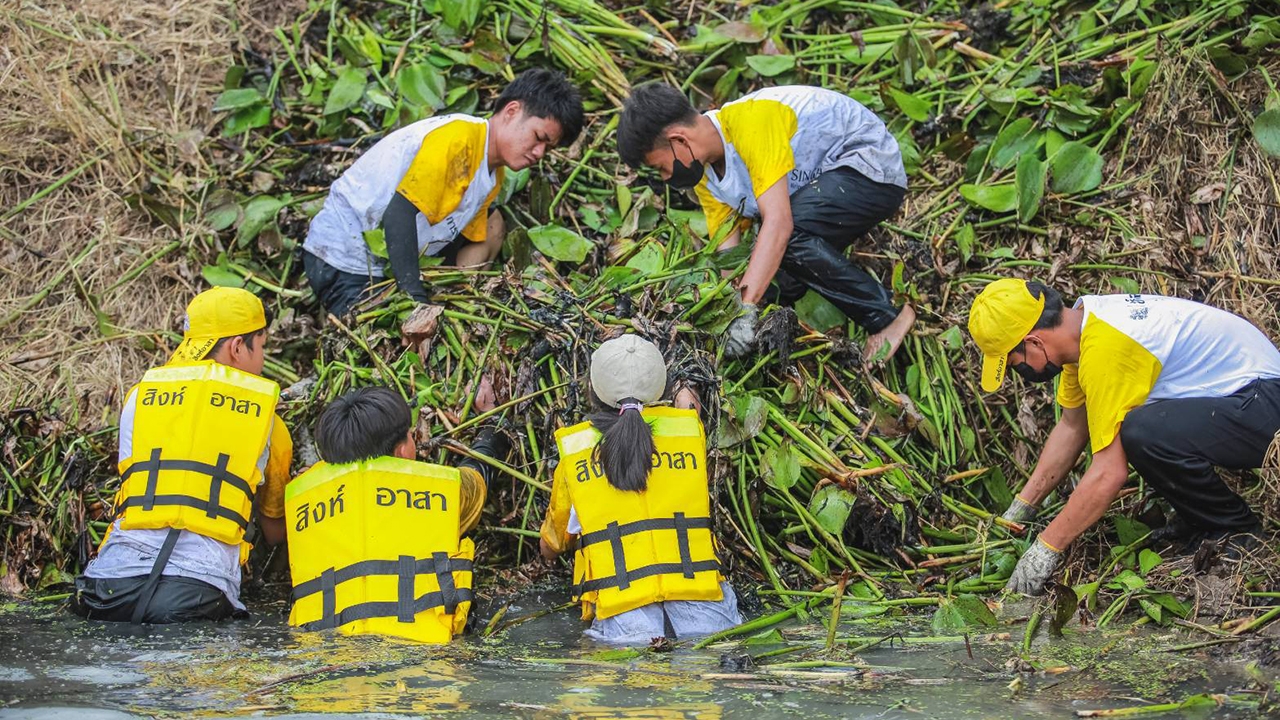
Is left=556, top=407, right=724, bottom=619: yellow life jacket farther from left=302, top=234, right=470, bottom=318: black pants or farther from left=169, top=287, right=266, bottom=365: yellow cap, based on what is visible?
left=302, top=234, right=470, bottom=318: black pants

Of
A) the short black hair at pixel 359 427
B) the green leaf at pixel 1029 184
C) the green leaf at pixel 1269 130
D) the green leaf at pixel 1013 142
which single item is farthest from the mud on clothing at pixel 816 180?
the short black hair at pixel 359 427

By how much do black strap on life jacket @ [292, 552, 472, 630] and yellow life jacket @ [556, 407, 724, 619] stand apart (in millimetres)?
384

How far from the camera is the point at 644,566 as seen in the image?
3.49 metres

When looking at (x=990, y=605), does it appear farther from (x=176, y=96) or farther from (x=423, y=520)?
(x=176, y=96)

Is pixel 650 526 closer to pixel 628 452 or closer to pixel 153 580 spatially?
pixel 628 452

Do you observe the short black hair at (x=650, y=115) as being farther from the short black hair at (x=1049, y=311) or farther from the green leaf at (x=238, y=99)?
the green leaf at (x=238, y=99)

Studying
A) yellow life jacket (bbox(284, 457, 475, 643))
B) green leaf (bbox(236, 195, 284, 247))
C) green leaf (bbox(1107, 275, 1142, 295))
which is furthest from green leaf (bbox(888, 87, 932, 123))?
yellow life jacket (bbox(284, 457, 475, 643))

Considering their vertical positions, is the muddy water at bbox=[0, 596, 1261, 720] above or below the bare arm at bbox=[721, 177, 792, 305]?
below

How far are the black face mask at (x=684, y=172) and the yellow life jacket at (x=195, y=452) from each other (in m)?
1.58

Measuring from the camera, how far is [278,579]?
4.20 meters

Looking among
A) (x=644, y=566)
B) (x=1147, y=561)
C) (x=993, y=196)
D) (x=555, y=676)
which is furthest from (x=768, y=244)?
(x=555, y=676)

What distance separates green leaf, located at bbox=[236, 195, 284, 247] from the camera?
16.6 ft

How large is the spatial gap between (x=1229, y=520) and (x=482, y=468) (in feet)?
7.34

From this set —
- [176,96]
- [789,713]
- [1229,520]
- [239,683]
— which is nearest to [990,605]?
[1229,520]
